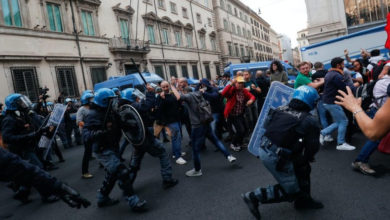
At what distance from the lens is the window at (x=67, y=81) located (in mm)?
15828

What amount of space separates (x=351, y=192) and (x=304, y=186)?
94 cm

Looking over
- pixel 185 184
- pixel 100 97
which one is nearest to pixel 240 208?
pixel 185 184

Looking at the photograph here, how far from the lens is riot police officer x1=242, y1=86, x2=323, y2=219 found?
8.34 ft

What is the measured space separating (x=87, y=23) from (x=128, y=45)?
334 centimetres

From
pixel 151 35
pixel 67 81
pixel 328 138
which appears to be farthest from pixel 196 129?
pixel 151 35

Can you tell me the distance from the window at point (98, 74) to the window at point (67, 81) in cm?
145

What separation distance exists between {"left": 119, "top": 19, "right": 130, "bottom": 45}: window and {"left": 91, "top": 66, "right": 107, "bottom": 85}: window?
3.34 metres

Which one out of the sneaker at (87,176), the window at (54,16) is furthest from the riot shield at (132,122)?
the window at (54,16)

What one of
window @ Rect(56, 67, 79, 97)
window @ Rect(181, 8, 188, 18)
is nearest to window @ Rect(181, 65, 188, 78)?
window @ Rect(181, 8, 188, 18)

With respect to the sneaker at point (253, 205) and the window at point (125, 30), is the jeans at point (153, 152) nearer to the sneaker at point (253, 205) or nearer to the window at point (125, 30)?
the sneaker at point (253, 205)

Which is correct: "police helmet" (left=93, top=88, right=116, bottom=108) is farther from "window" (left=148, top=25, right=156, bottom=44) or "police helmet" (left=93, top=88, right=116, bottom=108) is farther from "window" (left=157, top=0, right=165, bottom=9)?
"window" (left=157, top=0, right=165, bottom=9)

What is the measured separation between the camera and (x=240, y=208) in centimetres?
327

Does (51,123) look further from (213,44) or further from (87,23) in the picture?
(213,44)

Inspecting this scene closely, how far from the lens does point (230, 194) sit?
373cm
